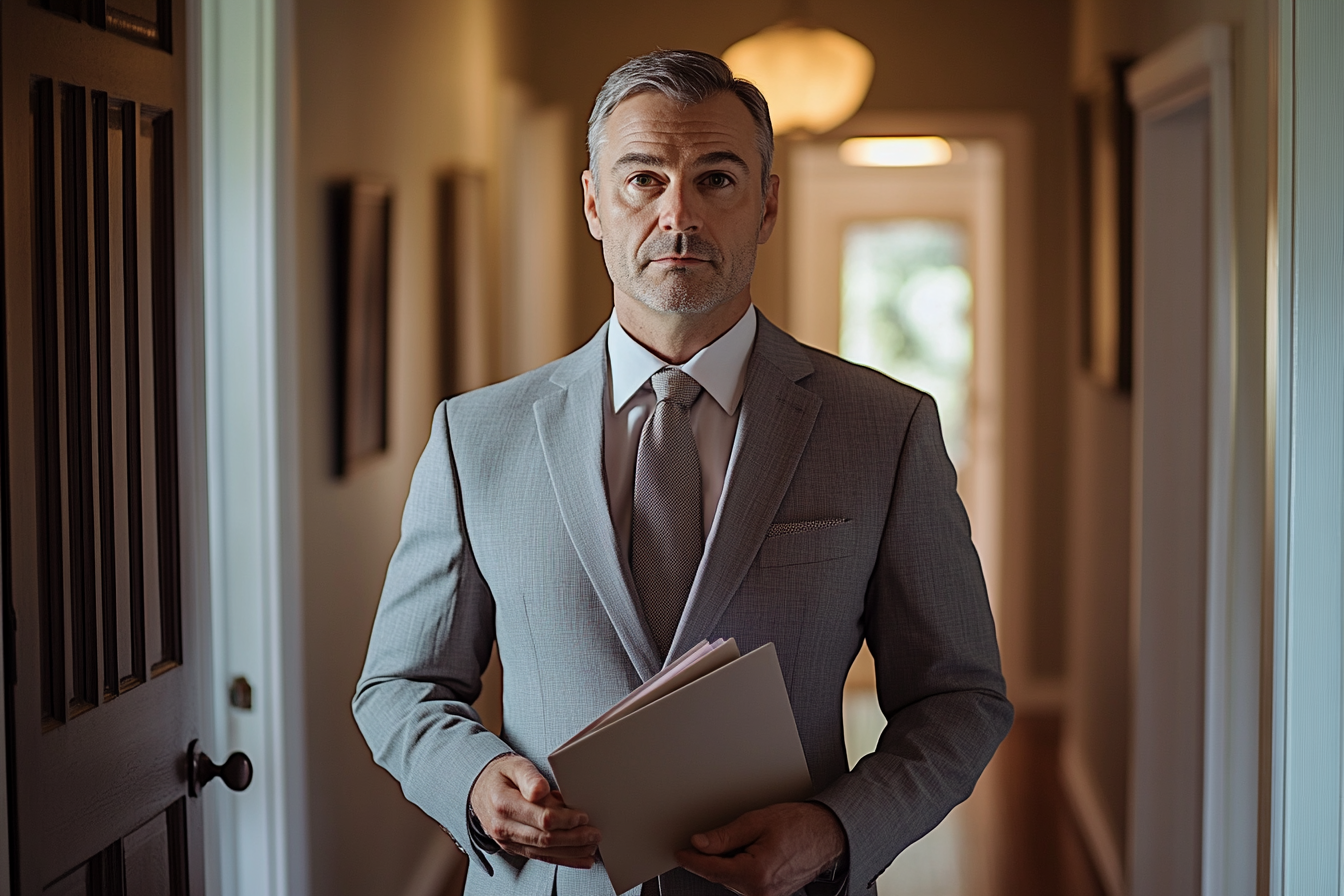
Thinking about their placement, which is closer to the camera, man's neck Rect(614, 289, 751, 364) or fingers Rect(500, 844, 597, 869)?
fingers Rect(500, 844, 597, 869)

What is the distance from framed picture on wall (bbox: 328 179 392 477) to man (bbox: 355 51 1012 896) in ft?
3.63

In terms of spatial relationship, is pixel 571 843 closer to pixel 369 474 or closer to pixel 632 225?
pixel 632 225

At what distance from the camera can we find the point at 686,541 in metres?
1.32

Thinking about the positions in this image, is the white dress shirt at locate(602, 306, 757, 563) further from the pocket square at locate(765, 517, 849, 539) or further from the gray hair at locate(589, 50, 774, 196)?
the gray hair at locate(589, 50, 774, 196)

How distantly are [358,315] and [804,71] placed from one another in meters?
1.53

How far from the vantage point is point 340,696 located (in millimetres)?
2520

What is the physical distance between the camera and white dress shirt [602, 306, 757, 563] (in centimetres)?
137

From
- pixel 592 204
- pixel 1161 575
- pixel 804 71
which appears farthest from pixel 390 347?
pixel 1161 575

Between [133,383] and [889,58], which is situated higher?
[889,58]

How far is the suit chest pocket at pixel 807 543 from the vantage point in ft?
4.26

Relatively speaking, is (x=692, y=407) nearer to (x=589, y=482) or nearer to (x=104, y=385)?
(x=589, y=482)

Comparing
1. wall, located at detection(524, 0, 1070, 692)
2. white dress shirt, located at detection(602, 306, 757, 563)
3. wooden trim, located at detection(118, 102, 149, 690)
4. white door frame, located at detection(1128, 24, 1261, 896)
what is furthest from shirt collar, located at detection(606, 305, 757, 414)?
wall, located at detection(524, 0, 1070, 692)

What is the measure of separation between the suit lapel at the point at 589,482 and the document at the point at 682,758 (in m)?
0.13

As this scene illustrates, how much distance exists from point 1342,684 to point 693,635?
99 cm
